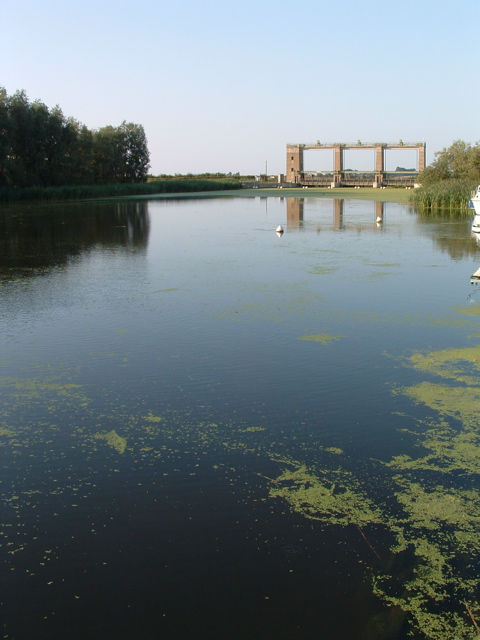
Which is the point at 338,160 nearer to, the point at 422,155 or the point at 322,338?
the point at 422,155

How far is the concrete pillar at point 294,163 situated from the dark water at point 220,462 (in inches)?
2887

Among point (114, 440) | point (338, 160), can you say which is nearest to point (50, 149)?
point (338, 160)

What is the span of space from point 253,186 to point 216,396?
75.0 m

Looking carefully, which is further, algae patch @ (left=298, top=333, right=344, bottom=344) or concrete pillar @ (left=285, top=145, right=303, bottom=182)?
concrete pillar @ (left=285, top=145, right=303, bottom=182)

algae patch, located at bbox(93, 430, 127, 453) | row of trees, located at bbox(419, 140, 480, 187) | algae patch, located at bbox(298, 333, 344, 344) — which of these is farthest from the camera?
row of trees, located at bbox(419, 140, 480, 187)

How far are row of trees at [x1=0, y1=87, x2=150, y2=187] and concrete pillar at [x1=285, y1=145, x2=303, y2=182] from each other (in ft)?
89.1

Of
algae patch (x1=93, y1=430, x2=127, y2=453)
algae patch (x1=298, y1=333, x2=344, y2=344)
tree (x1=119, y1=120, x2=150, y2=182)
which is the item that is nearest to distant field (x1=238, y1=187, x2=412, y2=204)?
tree (x1=119, y1=120, x2=150, y2=182)

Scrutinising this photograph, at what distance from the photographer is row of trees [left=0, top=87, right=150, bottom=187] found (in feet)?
131

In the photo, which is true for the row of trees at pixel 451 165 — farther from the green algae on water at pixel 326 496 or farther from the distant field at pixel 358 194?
the green algae on water at pixel 326 496

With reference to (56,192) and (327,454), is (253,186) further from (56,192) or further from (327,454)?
(327,454)

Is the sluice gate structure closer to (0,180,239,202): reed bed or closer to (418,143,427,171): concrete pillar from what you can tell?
(418,143,427,171): concrete pillar

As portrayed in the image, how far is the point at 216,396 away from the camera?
5.91m

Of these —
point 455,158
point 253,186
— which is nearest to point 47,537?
point 455,158

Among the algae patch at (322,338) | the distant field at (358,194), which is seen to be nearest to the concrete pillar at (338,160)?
the distant field at (358,194)
